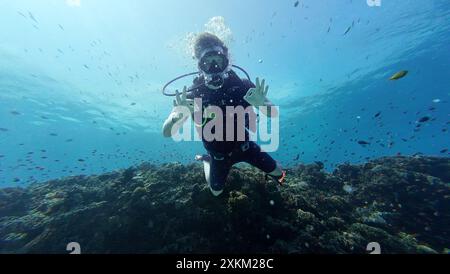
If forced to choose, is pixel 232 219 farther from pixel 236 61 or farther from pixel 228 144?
pixel 236 61

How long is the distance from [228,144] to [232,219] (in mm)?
1830

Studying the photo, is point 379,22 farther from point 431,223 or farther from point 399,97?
point 399,97

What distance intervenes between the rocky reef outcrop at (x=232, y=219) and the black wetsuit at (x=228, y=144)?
0.80 meters

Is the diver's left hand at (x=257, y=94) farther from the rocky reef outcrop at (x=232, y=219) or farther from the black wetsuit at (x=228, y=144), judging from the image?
the rocky reef outcrop at (x=232, y=219)

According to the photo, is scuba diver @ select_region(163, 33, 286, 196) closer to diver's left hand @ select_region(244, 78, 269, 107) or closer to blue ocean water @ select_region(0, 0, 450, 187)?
diver's left hand @ select_region(244, 78, 269, 107)

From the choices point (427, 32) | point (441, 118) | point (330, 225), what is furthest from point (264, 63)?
point (441, 118)

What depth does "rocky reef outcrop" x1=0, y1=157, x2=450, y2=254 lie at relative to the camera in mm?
5602

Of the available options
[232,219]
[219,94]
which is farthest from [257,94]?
[232,219]

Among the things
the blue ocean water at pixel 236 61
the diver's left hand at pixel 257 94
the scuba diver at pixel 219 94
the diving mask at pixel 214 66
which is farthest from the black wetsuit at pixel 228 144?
the blue ocean water at pixel 236 61

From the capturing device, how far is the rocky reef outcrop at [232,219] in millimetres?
5602

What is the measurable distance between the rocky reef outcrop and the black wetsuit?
2.63 feet

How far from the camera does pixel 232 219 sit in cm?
582

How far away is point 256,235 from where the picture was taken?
5.66m
